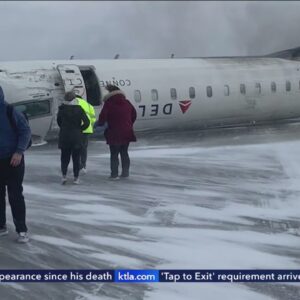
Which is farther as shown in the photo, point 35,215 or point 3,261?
point 35,215

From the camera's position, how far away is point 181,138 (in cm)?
1606

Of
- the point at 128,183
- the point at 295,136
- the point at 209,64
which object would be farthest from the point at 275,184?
the point at 209,64

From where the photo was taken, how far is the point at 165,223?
7.04 m

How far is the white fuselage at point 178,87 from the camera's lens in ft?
47.6

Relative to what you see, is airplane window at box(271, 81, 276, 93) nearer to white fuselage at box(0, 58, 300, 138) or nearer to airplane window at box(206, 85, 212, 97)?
white fuselage at box(0, 58, 300, 138)

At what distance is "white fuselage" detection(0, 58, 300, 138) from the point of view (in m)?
14.5

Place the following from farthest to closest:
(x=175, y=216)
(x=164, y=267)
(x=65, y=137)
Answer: (x=65, y=137) → (x=175, y=216) → (x=164, y=267)

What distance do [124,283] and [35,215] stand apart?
2.72 meters

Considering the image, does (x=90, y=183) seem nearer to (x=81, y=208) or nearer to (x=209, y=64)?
(x=81, y=208)

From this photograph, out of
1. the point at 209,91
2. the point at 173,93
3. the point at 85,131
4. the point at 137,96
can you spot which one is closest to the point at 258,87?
the point at 209,91

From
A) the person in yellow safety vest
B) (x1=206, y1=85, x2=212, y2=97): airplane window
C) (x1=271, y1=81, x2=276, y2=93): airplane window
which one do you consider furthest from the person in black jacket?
(x1=271, y1=81, x2=276, y2=93): airplane window

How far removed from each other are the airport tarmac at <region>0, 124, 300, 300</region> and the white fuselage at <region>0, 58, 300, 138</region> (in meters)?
2.76

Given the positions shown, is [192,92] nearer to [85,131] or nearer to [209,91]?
[209,91]

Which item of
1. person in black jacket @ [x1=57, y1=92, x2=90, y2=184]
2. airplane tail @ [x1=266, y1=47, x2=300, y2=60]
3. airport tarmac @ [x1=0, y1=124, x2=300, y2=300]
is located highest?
airplane tail @ [x1=266, y1=47, x2=300, y2=60]
